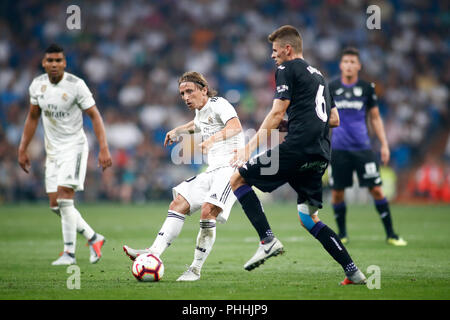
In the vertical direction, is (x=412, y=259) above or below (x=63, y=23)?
below

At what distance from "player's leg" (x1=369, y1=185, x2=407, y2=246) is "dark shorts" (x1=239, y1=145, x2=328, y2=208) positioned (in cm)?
480

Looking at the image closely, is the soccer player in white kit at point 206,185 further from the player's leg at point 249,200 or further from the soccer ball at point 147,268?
the player's leg at point 249,200

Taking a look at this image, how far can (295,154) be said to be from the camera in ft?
21.2

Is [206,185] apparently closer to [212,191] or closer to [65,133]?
[212,191]

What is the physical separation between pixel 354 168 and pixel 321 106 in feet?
16.7

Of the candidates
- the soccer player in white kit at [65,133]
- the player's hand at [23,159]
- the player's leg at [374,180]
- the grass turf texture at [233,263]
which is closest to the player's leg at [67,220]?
the soccer player in white kit at [65,133]

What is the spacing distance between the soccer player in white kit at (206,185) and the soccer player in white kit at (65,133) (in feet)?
5.62

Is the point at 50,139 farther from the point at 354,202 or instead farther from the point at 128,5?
the point at 128,5

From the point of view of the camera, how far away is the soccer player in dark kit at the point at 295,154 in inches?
253

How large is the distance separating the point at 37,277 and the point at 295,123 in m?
3.30

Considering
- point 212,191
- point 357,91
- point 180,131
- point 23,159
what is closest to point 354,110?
point 357,91

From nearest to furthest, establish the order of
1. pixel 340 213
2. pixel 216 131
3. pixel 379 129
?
pixel 216 131, pixel 379 129, pixel 340 213
